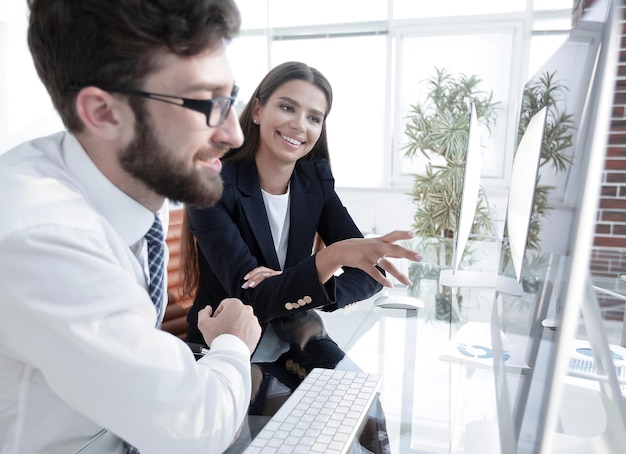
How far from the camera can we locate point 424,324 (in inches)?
→ 56.1

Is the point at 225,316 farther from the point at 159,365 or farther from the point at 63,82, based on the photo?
the point at 63,82

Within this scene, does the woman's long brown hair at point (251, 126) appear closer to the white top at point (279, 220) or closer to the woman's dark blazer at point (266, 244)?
the woman's dark blazer at point (266, 244)

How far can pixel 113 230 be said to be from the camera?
73 cm

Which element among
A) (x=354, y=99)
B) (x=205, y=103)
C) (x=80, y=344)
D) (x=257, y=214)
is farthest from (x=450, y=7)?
(x=80, y=344)

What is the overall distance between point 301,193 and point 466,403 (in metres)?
1.01

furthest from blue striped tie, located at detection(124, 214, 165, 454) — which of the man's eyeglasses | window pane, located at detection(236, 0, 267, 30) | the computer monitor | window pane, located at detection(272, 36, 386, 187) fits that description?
window pane, located at detection(236, 0, 267, 30)

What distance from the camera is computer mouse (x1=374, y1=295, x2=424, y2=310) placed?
5.15ft

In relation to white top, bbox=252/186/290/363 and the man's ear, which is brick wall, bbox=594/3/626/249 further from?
white top, bbox=252/186/290/363

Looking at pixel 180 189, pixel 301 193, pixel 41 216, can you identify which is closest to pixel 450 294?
pixel 301 193

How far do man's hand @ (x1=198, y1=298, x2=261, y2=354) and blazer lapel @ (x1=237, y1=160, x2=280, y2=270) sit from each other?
0.67m

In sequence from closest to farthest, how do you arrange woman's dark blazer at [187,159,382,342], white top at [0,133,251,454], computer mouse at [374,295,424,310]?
white top at [0,133,251,454] → woman's dark blazer at [187,159,382,342] → computer mouse at [374,295,424,310]

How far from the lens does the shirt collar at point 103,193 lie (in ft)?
2.59

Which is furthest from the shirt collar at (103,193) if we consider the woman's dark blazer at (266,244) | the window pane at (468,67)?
the window pane at (468,67)

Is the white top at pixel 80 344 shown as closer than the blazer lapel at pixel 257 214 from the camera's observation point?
Yes
